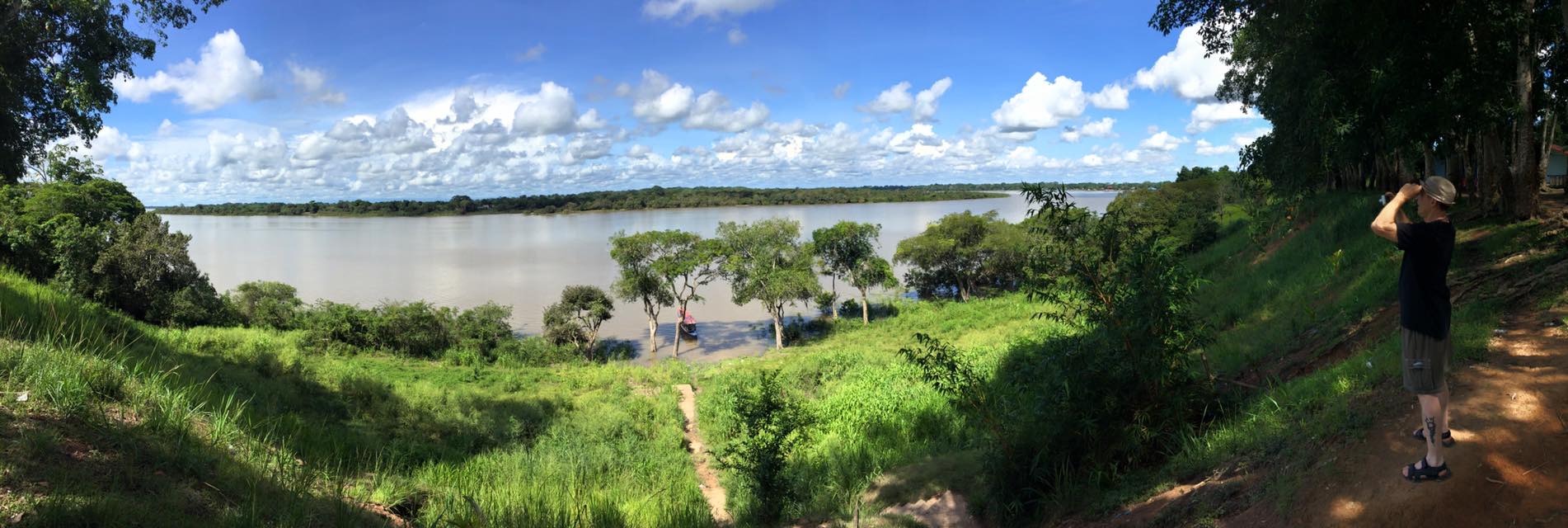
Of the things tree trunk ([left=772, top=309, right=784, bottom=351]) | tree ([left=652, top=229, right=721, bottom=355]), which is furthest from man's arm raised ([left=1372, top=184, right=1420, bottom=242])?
tree ([left=652, top=229, right=721, bottom=355])

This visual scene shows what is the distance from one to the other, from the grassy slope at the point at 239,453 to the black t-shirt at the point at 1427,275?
17.5 feet

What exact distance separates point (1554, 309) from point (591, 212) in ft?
408

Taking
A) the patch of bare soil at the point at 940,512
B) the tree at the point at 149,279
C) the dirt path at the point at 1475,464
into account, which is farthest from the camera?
the tree at the point at 149,279

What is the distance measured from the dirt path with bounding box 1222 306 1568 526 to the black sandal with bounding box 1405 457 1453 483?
0.11 ft

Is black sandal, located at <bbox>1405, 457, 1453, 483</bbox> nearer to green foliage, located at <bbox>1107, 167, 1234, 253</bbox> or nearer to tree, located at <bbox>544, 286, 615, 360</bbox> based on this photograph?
green foliage, located at <bbox>1107, 167, 1234, 253</bbox>

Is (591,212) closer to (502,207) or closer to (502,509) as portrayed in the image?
(502,207)

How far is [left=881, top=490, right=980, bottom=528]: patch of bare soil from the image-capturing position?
21.4 ft

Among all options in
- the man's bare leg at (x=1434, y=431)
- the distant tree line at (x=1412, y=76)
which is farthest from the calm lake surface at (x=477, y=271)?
the man's bare leg at (x=1434, y=431)

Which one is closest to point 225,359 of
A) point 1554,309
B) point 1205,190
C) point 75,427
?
point 75,427

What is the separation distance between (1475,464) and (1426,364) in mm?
604

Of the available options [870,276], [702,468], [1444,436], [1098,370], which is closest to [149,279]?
[702,468]

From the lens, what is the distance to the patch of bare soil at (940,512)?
6.52 meters

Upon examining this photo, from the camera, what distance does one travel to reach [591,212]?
122m

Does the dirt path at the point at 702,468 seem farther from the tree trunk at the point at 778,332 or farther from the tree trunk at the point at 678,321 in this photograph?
the tree trunk at the point at 778,332
